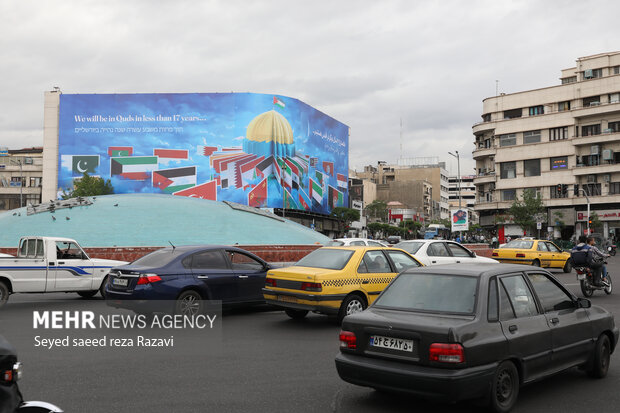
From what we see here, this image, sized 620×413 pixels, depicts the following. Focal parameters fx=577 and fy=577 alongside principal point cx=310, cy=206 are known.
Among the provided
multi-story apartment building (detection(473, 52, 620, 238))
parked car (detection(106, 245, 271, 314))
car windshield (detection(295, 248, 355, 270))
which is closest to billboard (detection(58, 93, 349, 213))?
multi-story apartment building (detection(473, 52, 620, 238))

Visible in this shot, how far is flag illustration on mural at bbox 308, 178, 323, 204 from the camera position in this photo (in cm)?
8681

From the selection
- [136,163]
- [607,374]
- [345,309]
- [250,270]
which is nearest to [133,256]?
[250,270]

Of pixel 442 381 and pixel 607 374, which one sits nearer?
pixel 442 381

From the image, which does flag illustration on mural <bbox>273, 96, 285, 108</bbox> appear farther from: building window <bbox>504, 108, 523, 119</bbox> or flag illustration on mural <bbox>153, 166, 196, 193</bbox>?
building window <bbox>504, 108, 523, 119</bbox>

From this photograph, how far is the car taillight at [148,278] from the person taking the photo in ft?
33.2

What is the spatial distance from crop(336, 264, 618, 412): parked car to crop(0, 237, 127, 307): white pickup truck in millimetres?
9704

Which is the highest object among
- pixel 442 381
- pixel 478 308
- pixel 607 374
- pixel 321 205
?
pixel 321 205

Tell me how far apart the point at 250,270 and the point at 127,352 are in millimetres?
4111

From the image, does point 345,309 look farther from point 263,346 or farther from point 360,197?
point 360,197

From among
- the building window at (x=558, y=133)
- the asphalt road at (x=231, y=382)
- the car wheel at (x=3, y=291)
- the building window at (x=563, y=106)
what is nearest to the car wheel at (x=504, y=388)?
the asphalt road at (x=231, y=382)

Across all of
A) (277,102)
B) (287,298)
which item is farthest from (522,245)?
(277,102)

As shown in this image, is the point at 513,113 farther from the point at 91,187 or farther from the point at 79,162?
the point at 79,162

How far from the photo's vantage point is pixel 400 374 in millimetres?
5023

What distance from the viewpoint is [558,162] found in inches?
2549
